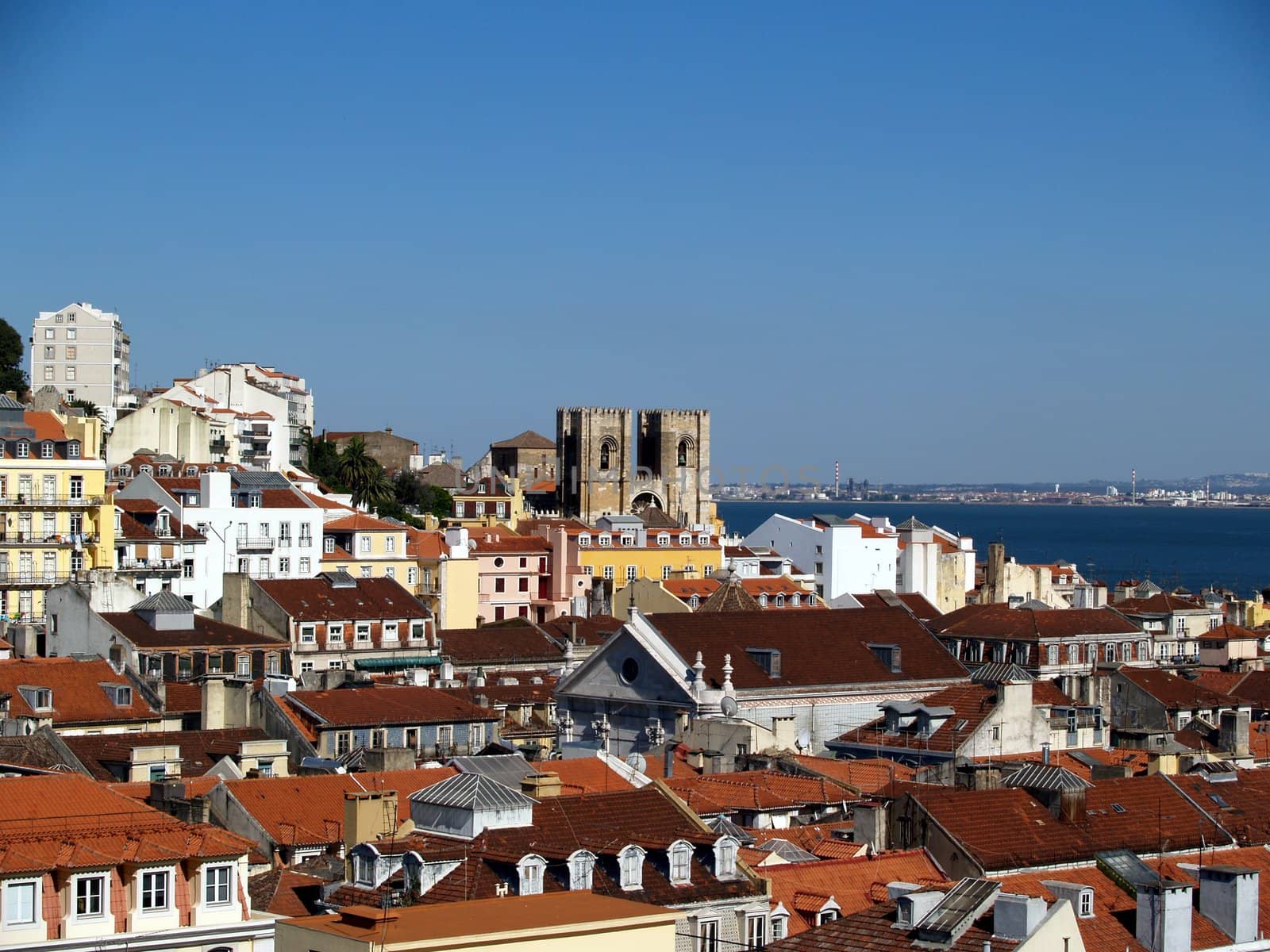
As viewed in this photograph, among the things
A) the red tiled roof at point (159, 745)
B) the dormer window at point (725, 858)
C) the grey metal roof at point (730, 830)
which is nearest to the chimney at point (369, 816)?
the grey metal roof at point (730, 830)

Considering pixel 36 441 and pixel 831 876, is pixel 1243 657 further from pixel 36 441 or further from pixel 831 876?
pixel 831 876

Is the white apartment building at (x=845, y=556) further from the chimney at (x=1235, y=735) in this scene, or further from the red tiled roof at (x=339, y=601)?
the chimney at (x=1235, y=735)

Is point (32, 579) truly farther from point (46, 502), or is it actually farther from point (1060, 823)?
point (1060, 823)

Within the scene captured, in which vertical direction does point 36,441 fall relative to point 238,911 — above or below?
above

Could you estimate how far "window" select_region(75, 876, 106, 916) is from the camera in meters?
25.6

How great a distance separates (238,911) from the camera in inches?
1048

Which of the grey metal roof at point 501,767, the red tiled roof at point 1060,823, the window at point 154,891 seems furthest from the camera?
the grey metal roof at point 501,767

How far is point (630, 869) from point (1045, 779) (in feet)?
31.2

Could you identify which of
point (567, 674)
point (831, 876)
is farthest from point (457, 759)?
point (567, 674)

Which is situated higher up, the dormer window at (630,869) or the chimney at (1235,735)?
the dormer window at (630,869)

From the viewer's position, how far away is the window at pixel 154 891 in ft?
85.4

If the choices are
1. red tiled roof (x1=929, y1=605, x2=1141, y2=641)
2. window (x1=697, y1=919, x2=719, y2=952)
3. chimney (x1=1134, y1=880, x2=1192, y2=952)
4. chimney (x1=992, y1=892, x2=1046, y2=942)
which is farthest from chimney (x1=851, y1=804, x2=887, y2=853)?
red tiled roof (x1=929, y1=605, x2=1141, y2=641)

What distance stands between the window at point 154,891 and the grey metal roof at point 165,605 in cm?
3654

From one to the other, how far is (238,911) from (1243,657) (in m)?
59.2
